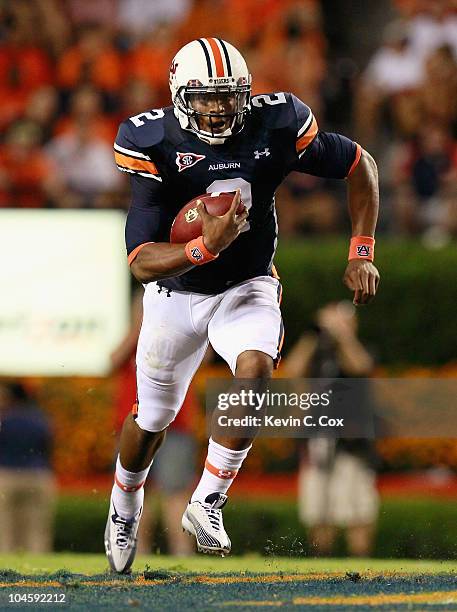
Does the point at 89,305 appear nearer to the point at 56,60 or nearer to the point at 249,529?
the point at 249,529

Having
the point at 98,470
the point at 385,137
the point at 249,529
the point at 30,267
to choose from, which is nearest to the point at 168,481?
the point at 249,529

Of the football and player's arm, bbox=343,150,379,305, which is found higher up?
the football

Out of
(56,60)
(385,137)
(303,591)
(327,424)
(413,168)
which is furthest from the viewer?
(56,60)

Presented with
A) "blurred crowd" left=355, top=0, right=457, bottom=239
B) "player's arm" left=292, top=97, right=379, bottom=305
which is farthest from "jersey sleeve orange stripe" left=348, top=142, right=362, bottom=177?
"blurred crowd" left=355, top=0, right=457, bottom=239

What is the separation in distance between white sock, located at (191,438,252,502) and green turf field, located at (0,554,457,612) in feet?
1.39

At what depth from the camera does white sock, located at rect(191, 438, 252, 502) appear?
6.16 m

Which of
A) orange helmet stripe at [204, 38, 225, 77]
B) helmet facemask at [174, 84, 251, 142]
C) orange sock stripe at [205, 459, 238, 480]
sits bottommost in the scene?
orange sock stripe at [205, 459, 238, 480]

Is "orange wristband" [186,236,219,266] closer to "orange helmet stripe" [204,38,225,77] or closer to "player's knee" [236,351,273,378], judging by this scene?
"player's knee" [236,351,273,378]

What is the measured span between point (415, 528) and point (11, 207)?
418 centimetres

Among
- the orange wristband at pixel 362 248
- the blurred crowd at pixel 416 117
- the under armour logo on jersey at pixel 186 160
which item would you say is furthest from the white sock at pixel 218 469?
the blurred crowd at pixel 416 117

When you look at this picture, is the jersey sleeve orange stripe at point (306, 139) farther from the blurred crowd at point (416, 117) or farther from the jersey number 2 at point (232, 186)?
the blurred crowd at point (416, 117)

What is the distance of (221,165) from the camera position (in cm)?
606

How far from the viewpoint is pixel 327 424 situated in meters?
7.18

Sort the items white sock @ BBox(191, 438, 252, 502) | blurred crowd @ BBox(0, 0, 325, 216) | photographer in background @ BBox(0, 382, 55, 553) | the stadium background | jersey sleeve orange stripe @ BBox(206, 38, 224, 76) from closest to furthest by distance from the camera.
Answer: jersey sleeve orange stripe @ BBox(206, 38, 224, 76) < white sock @ BBox(191, 438, 252, 502) < photographer in background @ BBox(0, 382, 55, 553) < the stadium background < blurred crowd @ BBox(0, 0, 325, 216)
